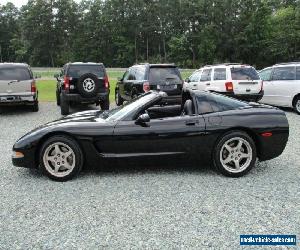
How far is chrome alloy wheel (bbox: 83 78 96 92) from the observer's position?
1214cm

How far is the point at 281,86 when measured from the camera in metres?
13.1

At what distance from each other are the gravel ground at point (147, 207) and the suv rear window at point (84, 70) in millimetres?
6849

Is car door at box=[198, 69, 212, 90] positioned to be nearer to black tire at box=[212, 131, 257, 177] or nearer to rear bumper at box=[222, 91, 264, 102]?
rear bumper at box=[222, 91, 264, 102]

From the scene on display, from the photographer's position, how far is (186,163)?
19.0 ft

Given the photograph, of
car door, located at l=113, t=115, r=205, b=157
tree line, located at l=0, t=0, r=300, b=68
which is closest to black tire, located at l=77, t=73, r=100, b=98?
car door, located at l=113, t=115, r=205, b=157

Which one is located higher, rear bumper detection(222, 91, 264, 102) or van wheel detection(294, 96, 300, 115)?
rear bumper detection(222, 91, 264, 102)

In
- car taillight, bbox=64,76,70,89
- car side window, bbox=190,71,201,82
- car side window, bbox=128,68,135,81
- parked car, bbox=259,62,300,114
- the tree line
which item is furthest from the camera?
the tree line

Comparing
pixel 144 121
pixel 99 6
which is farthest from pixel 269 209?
pixel 99 6

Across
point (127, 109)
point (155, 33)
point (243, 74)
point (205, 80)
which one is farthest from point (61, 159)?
point (155, 33)

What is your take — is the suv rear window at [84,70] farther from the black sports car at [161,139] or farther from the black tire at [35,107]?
the black sports car at [161,139]

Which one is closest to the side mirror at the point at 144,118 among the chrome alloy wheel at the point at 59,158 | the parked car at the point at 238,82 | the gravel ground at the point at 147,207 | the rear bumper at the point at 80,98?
the gravel ground at the point at 147,207

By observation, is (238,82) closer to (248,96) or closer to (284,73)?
(248,96)

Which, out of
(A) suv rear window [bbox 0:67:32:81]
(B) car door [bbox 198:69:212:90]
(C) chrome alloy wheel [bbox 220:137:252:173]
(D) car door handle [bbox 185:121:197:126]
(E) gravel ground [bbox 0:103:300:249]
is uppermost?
(A) suv rear window [bbox 0:67:32:81]

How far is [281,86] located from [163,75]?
4.10 metres
